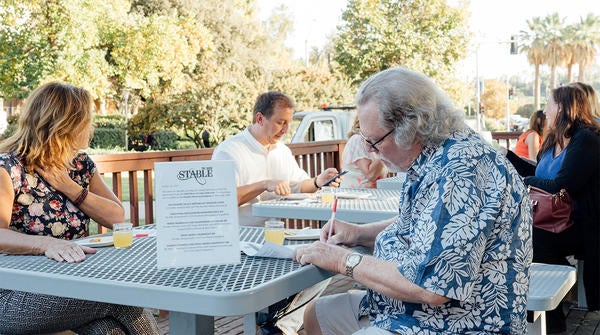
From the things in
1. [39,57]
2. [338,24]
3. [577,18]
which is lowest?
[39,57]

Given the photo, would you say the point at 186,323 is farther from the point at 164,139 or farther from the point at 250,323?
the point at 164,139

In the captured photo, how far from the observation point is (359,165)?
5.55 m

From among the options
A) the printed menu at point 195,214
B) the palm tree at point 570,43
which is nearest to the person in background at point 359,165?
the printed menu at point 195,214

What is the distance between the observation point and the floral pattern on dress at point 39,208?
2754 millimetres

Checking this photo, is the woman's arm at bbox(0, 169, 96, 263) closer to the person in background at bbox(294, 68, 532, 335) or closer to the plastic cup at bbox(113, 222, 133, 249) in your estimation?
the plastic cup at bbox(113, 222, 133, 249)

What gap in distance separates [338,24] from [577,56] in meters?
29.4

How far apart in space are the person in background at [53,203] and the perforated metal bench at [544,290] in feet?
4.71

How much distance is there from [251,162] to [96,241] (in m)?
1.99

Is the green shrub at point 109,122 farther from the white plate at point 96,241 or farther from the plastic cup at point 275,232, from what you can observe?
the plastic cup at point 275,232

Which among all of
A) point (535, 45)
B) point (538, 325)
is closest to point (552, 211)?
point (538, 325)

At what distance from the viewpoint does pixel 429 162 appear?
204cm

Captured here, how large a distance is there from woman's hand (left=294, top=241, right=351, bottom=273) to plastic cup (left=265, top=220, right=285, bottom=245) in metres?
0.38

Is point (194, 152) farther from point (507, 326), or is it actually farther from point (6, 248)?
point (507, 326)

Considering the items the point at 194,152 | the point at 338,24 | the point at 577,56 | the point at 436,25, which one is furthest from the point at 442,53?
the point at 577,56
